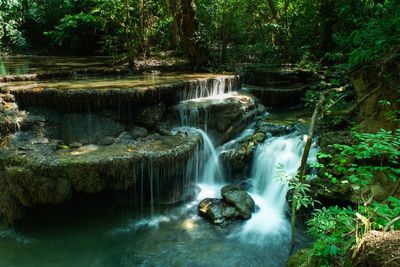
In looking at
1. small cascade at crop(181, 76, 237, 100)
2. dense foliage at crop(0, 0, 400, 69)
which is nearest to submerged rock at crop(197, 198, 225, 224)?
small cascade at crop(181, 76, 237, 100)

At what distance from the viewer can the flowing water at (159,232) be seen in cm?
492

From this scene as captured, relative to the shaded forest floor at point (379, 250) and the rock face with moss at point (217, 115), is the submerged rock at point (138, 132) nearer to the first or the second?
the rock face with moss at point (217, 115)

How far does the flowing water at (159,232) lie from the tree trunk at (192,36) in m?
4.61

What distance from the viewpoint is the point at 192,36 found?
33.6 feet

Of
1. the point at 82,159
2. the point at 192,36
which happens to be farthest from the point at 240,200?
the point at 192,36

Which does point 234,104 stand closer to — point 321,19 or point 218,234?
point 218,234

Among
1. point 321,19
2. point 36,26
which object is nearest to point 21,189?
point 321,19

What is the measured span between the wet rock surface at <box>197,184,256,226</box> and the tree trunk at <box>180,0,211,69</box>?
5.57m

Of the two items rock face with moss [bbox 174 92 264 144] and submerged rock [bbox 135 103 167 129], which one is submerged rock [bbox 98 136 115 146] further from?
rock face with moss [bbox 174 92 264 144]

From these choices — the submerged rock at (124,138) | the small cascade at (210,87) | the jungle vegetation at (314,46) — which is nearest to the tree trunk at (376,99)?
the jungle vegetation at (314,46)

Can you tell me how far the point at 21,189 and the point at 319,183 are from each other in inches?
189

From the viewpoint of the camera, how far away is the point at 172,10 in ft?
33.3

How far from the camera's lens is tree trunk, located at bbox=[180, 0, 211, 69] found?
33.0 ft

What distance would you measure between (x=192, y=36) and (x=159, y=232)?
6707mm
